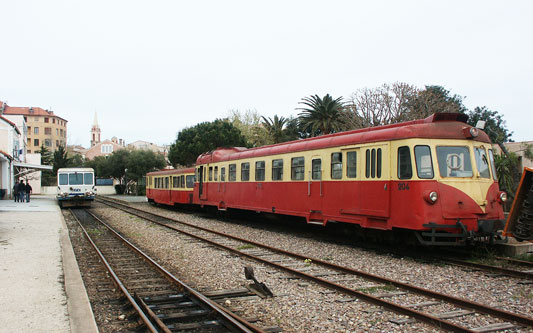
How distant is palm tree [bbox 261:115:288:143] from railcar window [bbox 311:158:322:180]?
44.0m

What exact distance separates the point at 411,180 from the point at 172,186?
21.9m

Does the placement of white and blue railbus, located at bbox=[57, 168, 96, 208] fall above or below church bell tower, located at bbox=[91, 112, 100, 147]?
below

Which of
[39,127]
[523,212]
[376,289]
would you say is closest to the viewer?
[376,289]

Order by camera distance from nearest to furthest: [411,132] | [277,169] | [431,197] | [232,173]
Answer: [431,197] < [411,132] < [277,169] < [232,173]

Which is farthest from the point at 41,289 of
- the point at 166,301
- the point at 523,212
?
the point at 523,212

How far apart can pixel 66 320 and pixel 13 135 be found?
44744 mm

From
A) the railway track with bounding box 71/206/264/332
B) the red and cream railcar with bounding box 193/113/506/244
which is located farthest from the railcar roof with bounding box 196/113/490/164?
the railway track with bounding box 71/206/264/332

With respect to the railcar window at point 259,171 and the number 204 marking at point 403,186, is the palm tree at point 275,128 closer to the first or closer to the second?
the railcar window at point 259,171

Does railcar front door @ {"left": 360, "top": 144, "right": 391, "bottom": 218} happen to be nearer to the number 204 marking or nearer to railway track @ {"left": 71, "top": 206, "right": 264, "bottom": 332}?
the number 204 marking

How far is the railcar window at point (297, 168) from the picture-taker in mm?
13855

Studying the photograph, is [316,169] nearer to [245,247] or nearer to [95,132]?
[245,247]

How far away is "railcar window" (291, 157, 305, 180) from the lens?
45.5 ft

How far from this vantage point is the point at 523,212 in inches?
348

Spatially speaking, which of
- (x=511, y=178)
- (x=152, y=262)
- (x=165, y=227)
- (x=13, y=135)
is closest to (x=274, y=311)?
(x=152, y=262)
